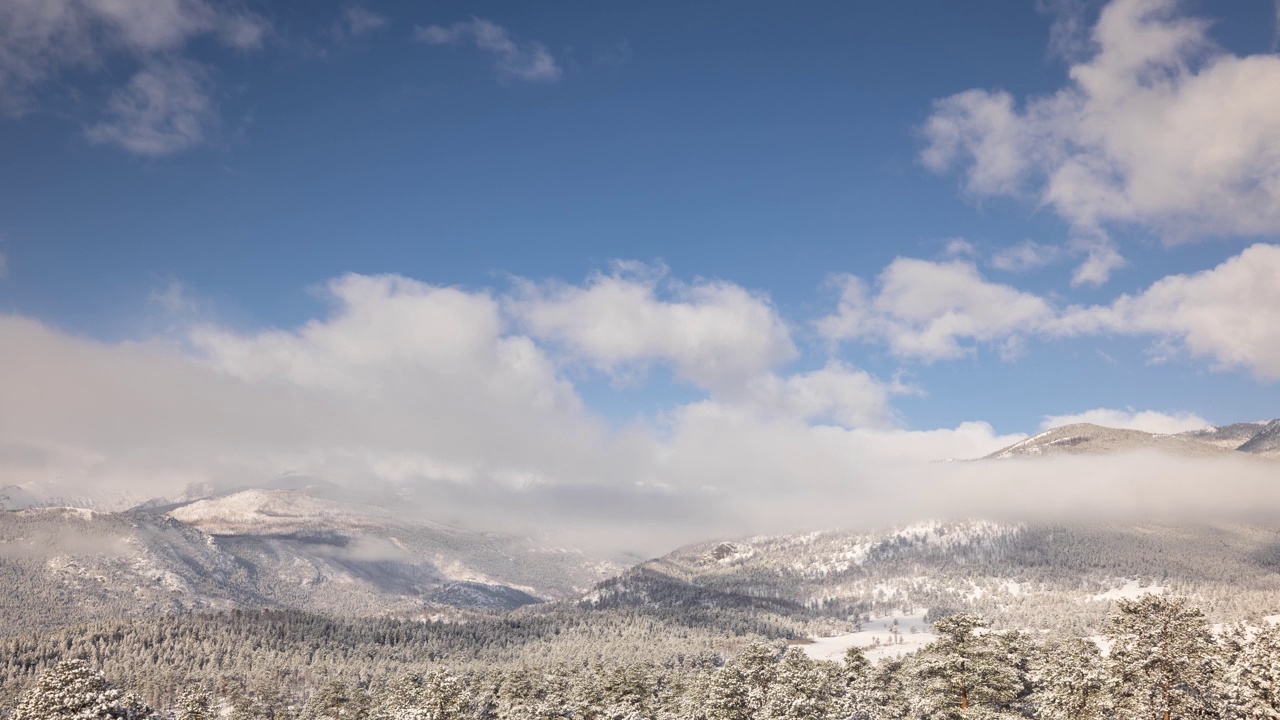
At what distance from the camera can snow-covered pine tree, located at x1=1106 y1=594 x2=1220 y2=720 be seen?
46.8 m

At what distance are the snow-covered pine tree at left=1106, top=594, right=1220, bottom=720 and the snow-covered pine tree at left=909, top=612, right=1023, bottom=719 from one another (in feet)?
31.3

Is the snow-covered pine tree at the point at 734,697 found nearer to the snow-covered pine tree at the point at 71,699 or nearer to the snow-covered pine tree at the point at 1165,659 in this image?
the snow-covered pine tree at the point at 1165,659

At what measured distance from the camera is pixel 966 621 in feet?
194

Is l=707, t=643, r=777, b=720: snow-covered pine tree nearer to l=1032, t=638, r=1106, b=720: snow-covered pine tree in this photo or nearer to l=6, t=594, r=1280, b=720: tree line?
l=6, t=594, r=1280, b=720: tree line

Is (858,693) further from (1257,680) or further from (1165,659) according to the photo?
(1257,680)

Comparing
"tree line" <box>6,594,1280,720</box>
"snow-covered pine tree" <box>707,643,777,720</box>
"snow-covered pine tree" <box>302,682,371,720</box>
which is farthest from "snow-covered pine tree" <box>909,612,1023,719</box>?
"snow-covered pine tree" <box>302,682,371,720</box>

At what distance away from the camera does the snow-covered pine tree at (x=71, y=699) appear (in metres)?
45.7

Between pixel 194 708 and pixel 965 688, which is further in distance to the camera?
pixel 194 708

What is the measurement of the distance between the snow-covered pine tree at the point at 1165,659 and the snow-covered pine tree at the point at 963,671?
9.54 meters

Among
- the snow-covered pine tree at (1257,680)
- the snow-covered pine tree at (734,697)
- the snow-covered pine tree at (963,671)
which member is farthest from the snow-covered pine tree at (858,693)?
the snow-covered pine tree at (1257,680)

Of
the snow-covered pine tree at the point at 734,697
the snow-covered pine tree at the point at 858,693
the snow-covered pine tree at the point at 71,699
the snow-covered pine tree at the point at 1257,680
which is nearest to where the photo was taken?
the snow-covered pine tree at the point at 1257,680

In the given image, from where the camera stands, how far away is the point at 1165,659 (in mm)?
47188

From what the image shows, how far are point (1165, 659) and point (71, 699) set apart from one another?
7628cm

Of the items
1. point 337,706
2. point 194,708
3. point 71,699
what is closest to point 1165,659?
point 71,699
